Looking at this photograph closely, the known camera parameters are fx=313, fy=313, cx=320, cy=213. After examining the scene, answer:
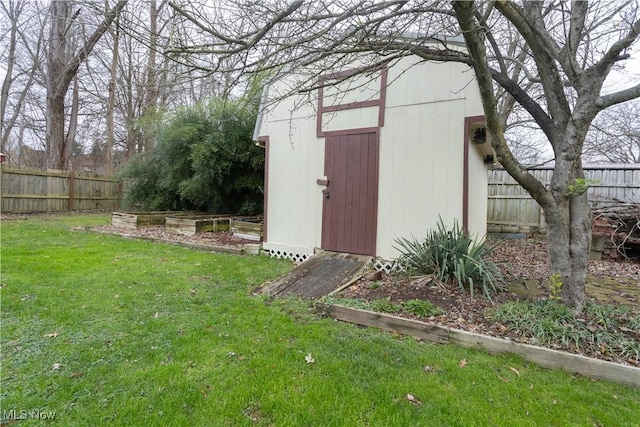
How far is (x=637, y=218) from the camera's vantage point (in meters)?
5.49

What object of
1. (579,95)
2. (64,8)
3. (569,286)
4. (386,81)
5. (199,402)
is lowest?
(199,402)

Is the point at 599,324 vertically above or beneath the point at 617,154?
beneath

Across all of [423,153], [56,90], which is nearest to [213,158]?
[423,153]

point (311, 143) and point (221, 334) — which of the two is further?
point (311, 143)

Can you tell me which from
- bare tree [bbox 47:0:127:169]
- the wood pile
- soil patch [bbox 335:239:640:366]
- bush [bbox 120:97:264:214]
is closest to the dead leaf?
soil patch [bbox 335:239:640:366]


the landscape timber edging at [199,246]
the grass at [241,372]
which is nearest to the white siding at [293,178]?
the landscape timber edging at [199,246]

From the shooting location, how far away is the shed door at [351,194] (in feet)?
15.2

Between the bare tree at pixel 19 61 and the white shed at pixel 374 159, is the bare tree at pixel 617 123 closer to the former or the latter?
the white shed at pixel 374 159

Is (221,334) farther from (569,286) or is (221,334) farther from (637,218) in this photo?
(637,218)

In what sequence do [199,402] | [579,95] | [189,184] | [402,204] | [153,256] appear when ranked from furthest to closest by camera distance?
[189,184] → [153,256] → [402,204] → [579,95] → [199,402]

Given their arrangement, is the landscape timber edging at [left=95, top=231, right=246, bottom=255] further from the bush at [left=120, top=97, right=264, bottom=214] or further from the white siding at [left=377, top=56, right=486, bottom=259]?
the white siding at [left=377, top=56, right=486, bottom=259]

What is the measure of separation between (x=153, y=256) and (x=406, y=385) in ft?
15.1

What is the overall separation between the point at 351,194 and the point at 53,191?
11529mm

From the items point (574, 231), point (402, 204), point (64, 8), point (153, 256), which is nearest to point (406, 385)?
point (574, 231)
